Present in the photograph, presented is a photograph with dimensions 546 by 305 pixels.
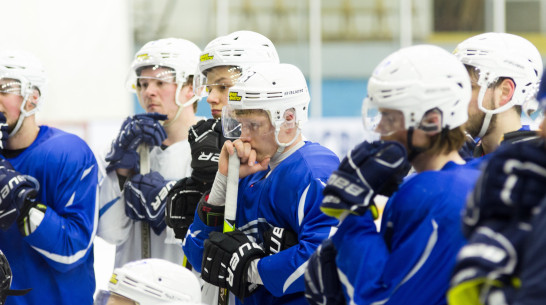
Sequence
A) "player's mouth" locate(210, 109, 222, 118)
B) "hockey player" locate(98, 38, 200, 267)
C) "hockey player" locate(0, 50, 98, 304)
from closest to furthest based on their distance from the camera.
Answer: "player's mouth" locate(210, 109, 222, 118) → "hockey player" locate(0, 50, 98, 304) → "hockey player" locate(98, 38, 200, 267)

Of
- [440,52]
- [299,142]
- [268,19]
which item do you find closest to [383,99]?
[440,52]

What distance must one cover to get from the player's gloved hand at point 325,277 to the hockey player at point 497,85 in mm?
998

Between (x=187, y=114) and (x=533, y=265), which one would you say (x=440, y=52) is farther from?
(x=187, y=114)

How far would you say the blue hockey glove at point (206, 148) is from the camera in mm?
3049

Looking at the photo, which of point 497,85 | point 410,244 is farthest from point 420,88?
point 497,85

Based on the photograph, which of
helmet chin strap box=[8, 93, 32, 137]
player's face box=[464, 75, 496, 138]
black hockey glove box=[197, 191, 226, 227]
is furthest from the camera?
helmet chin strap box=[8, 93, 32, 137]

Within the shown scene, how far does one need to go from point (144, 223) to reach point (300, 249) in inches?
52.9

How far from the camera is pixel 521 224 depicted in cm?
145

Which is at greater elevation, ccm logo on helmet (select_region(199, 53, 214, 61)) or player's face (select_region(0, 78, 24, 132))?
ccm logo on helmet (select_region(199, 53, 214, 61))

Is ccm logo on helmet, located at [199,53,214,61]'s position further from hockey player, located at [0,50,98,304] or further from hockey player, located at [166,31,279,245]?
hockey player, located at [0,50,98,304]

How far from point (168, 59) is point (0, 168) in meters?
0.87

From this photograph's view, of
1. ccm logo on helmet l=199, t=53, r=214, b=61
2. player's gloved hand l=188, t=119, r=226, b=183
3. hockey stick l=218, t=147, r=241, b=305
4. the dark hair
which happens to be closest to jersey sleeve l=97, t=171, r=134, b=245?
player's gloved hand l=188, t=119, r=226, b=183

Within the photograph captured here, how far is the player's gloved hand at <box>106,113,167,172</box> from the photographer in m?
3.54

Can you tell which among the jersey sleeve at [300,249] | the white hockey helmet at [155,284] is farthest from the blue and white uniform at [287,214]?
the white hockey helmet at [155,284]
